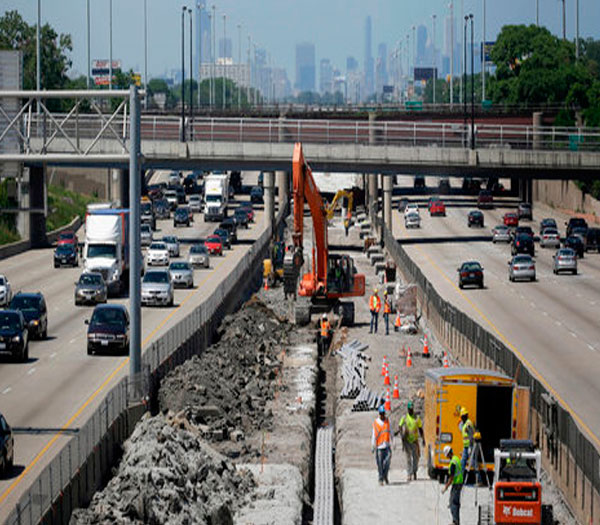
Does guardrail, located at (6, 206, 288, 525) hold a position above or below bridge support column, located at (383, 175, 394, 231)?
below

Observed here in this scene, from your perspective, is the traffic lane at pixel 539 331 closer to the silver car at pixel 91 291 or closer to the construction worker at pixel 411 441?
the construction worker at pixel 411 441

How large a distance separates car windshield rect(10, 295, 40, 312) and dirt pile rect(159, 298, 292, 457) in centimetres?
659

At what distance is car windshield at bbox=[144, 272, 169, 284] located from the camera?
6350cm

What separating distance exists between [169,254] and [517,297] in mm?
27988

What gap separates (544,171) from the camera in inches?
4033

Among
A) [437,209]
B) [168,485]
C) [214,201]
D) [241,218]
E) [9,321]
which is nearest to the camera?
[168,485]

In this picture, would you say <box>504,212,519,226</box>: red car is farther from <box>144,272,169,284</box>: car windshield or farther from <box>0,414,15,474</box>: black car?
<box>0,414,15,474</box>: black car

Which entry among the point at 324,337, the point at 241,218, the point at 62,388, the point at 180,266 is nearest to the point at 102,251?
the point at 180,266

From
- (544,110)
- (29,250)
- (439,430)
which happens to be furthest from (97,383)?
(544,110)

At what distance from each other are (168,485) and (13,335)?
67.6 ft

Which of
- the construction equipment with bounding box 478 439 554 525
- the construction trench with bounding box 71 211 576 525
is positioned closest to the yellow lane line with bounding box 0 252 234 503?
the construction trench with bounding box 71 211 576 525

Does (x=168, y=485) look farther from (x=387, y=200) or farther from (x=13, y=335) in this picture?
(x=387, y=200)

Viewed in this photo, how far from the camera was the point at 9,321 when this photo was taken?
45.4 metres

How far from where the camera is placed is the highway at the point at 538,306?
43375mm
